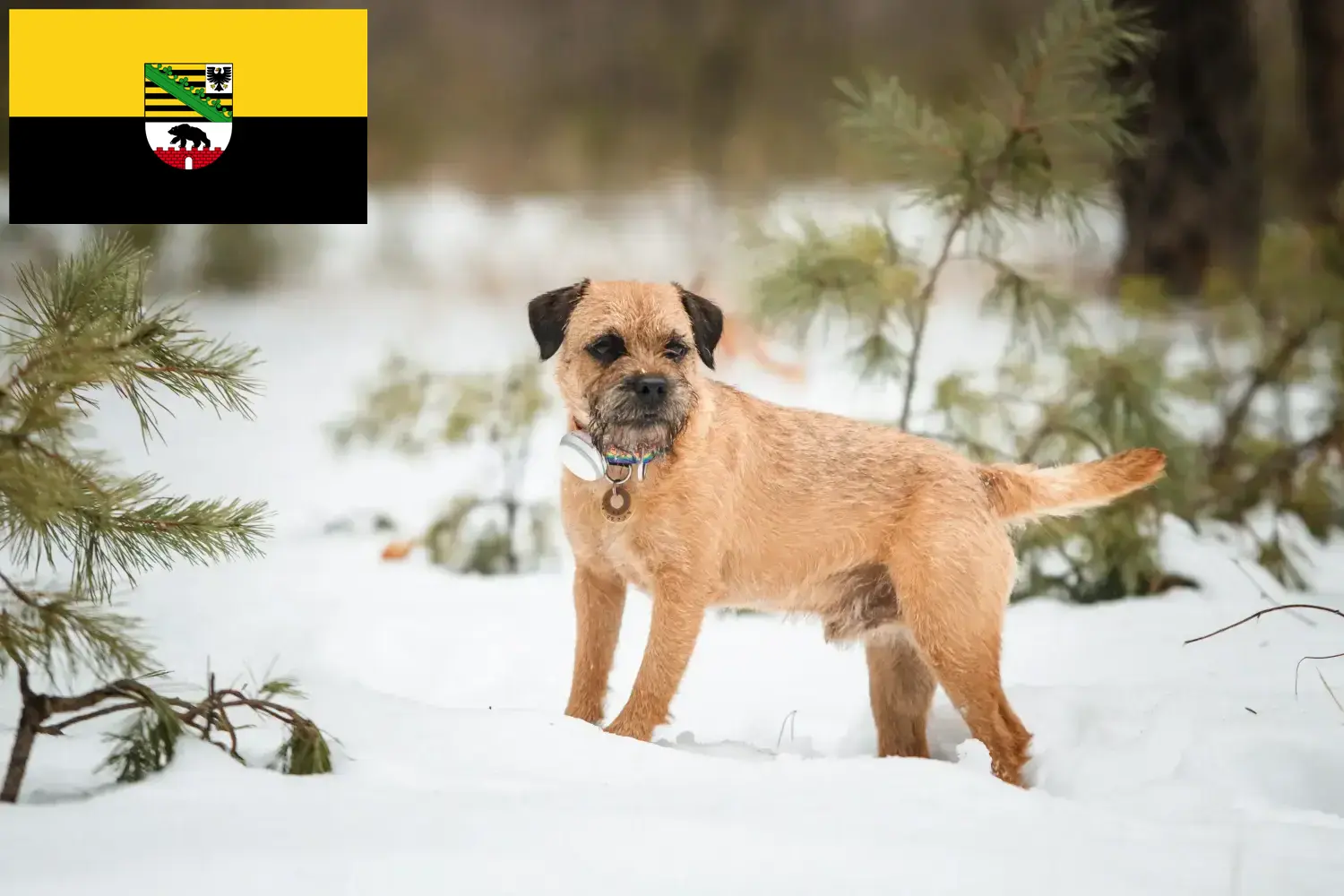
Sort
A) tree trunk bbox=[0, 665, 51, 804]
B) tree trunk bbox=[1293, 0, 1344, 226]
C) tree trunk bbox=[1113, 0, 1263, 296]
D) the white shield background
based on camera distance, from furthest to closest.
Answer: tree trunk bbox=[1113, 0, 1263, 296]
tree trunk bbox=[1293, 0, 1344, 226]
the white shield background
tree trunk bbox=[0, 665, 51, 804]

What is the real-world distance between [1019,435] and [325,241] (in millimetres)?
5146

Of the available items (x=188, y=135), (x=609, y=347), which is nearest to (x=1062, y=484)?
(x=609, y=347)

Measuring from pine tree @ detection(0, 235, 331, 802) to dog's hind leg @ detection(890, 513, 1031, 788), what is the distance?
164 cm

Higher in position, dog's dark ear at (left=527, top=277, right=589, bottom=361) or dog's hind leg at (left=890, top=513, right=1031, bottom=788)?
dog's dark ear at (left=527, top=277, right=589, bottom=361)

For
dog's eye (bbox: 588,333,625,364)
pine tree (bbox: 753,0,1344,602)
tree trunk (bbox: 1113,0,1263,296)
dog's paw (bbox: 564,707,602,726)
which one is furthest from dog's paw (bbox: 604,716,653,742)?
tree trunk (bbox: 1113,0,1263,296)

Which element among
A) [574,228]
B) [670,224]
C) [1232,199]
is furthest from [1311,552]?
[574,228]

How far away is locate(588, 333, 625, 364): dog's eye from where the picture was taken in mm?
3268

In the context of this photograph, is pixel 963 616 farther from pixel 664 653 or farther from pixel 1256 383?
pixel 1256 383

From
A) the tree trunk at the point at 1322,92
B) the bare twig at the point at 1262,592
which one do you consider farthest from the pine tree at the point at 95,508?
the tree trunk at the point at 1322,92

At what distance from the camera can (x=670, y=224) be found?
822 cm

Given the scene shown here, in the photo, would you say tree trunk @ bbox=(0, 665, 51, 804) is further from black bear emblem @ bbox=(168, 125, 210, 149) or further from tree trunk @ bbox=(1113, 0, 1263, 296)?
tree trunk @ bbox=(1113, 0, 1263, 296)

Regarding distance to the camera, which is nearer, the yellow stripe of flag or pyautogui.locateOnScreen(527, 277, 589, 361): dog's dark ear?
pyautogui.locateOnScreen(527, 277, 589, 361): dog's dark ear

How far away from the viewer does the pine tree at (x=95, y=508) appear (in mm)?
2381

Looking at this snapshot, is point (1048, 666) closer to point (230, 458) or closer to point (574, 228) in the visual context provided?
point (230, 458)
